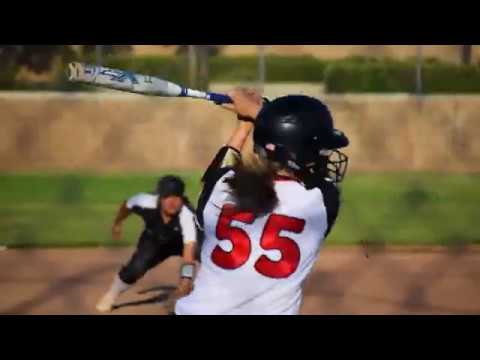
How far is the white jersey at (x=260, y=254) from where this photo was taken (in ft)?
9.73

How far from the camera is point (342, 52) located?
19.1m

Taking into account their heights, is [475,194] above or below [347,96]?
below

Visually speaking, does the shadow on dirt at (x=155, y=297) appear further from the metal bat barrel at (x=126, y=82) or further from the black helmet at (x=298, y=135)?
the black helmet at (x=298, y=135)

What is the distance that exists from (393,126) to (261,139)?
12.3m

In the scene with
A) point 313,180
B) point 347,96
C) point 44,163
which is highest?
point 313,180

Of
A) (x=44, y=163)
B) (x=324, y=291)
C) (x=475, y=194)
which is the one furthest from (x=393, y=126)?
(x=324, y=291)

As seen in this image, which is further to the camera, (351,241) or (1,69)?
(1,69)

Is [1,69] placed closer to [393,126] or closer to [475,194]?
[393,126]

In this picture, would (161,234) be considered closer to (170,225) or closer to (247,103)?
(170,225)

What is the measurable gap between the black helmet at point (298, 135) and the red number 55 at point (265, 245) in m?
0.17

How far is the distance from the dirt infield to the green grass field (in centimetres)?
67

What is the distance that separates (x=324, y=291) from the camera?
714 cm

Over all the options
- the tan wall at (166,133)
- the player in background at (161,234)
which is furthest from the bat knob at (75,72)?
the tan wall at (166,133)

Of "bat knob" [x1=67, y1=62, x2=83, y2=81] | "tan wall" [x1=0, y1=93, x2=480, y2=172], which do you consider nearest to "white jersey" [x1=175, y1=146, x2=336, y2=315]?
"bat knob" [x1=67, y1=62, x2=83, y2=81]
